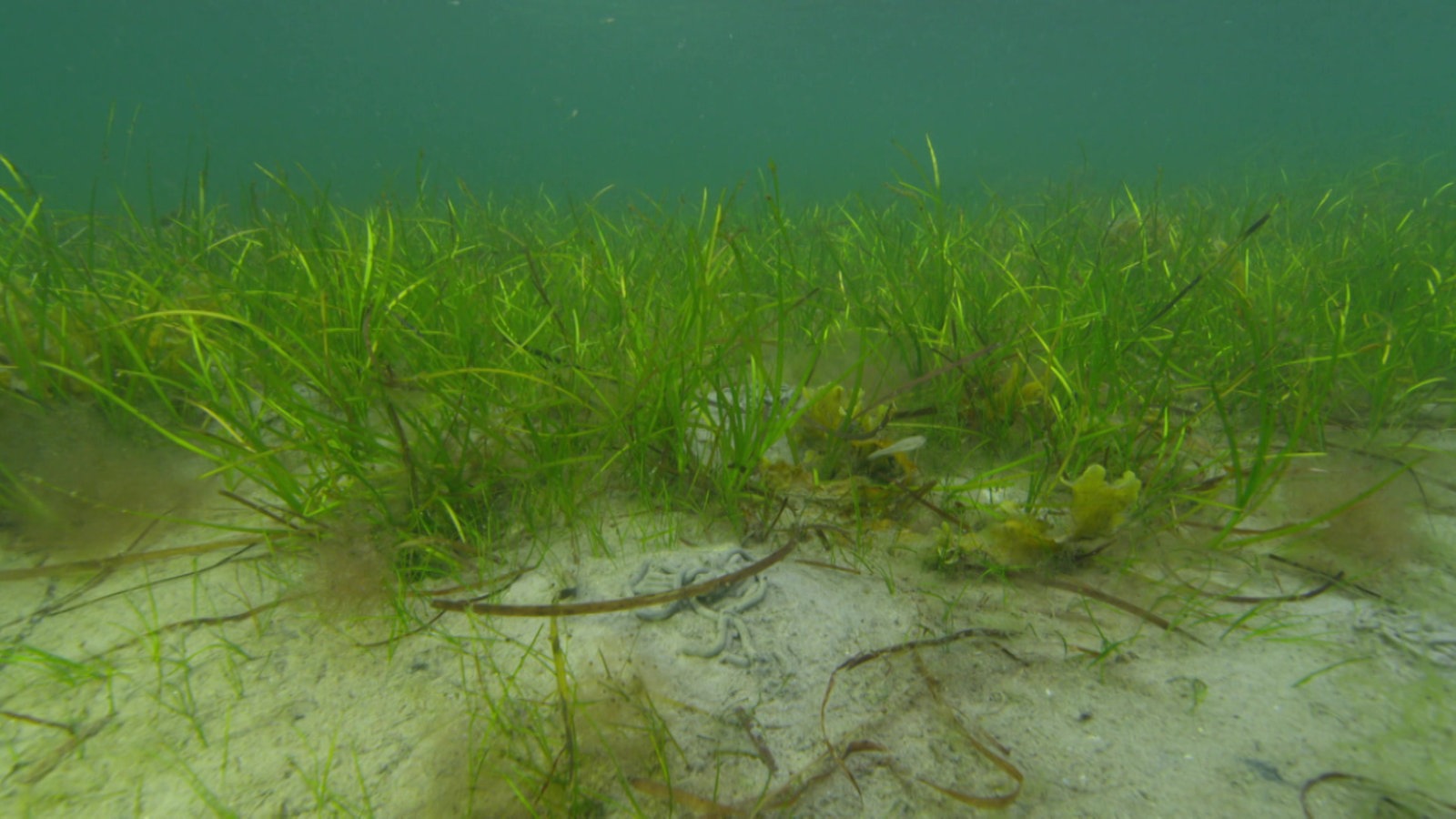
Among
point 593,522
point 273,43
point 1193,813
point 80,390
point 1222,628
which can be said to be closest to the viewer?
point 1193,813

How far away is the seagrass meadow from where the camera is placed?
124 centimetres

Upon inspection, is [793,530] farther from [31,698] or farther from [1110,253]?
[1110,253]

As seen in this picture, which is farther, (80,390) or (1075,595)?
(80,390)

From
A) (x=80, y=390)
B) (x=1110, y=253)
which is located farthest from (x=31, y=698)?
(x=1110, y=253)

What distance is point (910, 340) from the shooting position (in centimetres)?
251

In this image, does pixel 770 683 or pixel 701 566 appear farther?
pixel 701 566

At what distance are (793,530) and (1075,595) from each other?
0.79 meters

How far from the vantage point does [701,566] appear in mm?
1719

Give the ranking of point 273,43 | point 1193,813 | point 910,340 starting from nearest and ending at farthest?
point 1193,813, point 910,340, point 273,43

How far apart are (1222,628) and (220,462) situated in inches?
109

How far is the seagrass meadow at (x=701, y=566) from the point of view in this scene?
1.24 m

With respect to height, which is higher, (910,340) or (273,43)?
(273,43)

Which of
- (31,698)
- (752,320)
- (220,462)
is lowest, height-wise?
(31,698)

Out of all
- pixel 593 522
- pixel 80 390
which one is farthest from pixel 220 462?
pixel 593 522
